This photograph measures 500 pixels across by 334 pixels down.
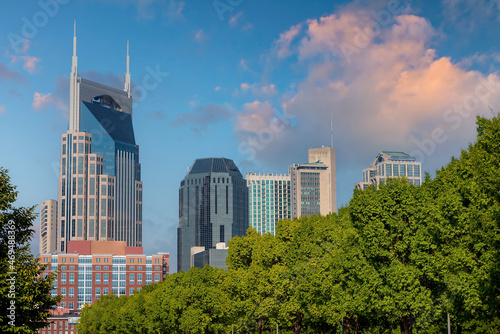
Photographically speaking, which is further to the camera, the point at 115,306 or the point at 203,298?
the point at 115,306

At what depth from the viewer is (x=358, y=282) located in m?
70.5

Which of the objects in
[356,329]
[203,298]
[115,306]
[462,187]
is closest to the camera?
[462,187]

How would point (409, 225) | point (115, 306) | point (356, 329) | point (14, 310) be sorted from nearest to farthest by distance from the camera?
point (14, 310) < point (409, 225) < point (356, 329) < point (115, 306)

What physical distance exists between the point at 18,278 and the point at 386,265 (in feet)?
117

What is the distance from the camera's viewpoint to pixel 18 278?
50250mm

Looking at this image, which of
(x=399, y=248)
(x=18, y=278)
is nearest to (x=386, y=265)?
(x=399, y=248)

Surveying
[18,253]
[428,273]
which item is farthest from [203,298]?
[18,253]

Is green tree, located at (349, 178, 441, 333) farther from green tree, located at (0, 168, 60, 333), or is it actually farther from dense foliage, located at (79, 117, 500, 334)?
green tree, located at (0, 168, 60, 333)

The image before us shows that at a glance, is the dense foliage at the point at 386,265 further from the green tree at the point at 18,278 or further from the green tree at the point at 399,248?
the green tree at the point at 18,278

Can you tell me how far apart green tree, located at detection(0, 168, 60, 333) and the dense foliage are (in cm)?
3158

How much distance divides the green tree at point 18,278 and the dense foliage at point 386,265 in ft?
104

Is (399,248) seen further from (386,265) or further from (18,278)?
(18,278)

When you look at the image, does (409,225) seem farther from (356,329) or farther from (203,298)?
(203,298)

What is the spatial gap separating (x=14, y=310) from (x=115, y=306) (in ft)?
365
